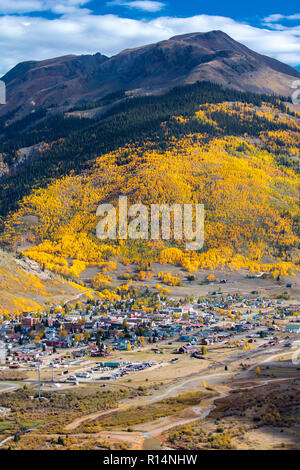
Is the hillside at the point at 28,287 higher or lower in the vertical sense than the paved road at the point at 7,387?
higher

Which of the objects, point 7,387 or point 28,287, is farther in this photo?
point 28,287

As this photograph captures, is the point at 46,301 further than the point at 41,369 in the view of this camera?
Yes

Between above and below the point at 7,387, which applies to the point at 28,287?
above

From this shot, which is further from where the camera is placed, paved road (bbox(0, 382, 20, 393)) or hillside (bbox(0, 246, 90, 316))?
hillside (bbox(0, 246, 90, 316))

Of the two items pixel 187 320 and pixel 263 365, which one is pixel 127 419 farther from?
pixel 187 320

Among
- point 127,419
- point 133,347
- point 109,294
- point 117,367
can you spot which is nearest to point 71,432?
point 127,419

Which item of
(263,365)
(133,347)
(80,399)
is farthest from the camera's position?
(133,347)

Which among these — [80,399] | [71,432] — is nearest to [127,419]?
[71,432]

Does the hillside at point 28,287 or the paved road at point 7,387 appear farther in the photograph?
the hillside at point 28,287

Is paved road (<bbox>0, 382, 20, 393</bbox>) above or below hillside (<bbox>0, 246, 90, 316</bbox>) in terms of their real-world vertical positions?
below
